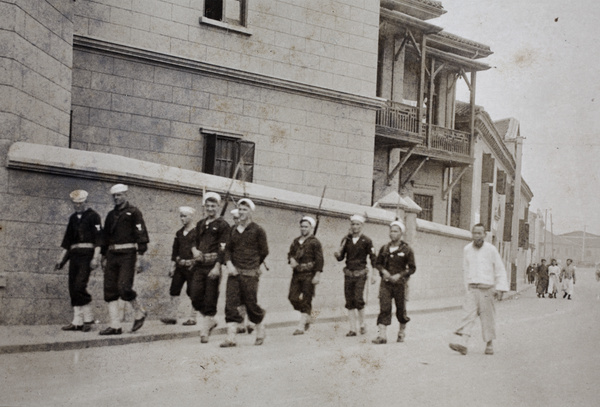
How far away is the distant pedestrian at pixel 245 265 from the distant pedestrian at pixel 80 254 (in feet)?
5.98

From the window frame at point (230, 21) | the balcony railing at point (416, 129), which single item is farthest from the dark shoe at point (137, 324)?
the balcony railing at point (416, 129)

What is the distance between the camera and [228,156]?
15.5 m

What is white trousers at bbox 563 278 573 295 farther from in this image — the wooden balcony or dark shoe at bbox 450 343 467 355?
dark shoe at bbox 450 343 467 355

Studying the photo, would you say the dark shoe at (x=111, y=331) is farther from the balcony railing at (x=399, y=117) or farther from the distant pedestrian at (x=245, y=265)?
the balcony railing at (x=399, y=117)

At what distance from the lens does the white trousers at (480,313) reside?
9.70m

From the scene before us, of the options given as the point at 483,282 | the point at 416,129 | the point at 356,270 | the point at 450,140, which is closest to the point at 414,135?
the point at 416,129

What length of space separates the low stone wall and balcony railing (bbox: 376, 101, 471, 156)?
7824mm

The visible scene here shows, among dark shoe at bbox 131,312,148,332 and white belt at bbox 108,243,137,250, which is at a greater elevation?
white belt at bbox 108,243,137,250

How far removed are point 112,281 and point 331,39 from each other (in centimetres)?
991

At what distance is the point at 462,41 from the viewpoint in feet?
77.4

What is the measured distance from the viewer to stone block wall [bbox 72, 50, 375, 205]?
13.7m

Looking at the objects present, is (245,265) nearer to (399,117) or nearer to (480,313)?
(480,313)

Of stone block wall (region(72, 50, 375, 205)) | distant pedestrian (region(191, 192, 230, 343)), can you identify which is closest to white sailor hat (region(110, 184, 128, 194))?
distant pedestrian (region(191, 192, 230, 343))

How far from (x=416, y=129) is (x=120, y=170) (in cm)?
1358
